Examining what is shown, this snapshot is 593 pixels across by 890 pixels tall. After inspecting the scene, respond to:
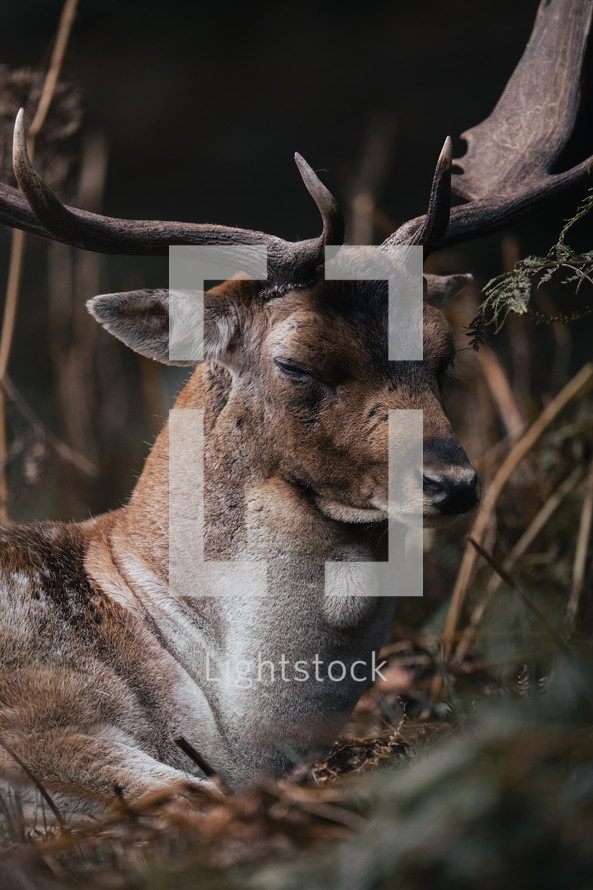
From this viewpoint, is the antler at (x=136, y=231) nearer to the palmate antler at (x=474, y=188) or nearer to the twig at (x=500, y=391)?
the palmate antler at (x=474, y=188)

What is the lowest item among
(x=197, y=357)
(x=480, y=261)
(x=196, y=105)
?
(x=197, y=357)

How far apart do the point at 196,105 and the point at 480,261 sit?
3611 mm

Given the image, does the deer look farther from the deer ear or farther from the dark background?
the dark background

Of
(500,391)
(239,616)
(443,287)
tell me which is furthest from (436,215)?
(500,391)

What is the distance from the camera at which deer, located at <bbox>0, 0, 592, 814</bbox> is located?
2877 millimetres

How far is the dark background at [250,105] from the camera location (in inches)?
349

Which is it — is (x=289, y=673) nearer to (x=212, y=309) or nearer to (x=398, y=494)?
(x=398, y=494)

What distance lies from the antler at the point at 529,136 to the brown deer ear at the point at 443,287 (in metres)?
0.32

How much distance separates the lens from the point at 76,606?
10.2ft

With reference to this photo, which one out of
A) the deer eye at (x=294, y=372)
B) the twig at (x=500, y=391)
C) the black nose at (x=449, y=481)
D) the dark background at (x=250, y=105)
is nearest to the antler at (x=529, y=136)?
the deer eye at (x=294, y=372)

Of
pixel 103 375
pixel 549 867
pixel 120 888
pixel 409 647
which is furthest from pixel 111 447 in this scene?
pixel 549 867

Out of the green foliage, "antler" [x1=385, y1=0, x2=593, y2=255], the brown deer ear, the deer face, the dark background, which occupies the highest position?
the dark background

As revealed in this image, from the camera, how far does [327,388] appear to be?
299 centimetres

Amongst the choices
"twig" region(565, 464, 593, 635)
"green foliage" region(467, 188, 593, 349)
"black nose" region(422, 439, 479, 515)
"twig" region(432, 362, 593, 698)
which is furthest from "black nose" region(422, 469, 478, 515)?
"twig" region(432, 362, 593, 698)
